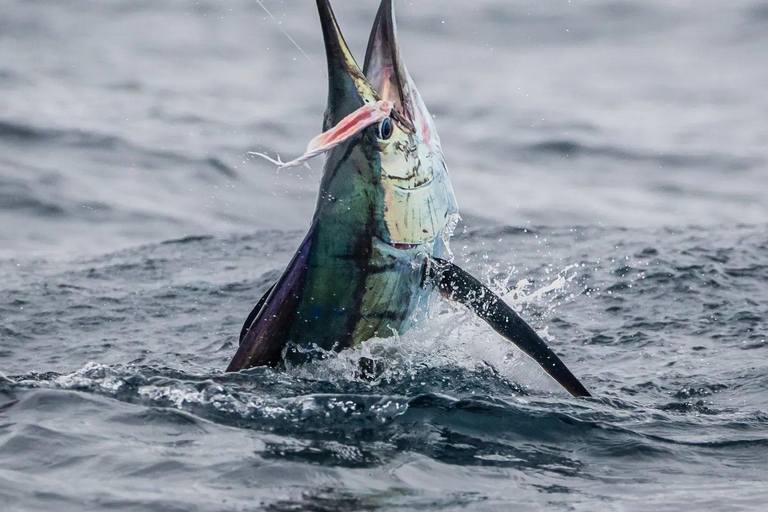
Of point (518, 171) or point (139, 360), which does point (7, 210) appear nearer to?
point (139, 360)

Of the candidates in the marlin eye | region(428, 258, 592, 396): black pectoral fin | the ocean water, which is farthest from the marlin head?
the ocean water

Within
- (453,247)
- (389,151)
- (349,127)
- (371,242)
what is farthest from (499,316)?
(453,247)

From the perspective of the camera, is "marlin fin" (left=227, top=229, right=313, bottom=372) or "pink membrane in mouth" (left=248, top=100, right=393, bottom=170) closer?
"pink membrane in mouth" (left=248, top=100, right=393, bottom=170)

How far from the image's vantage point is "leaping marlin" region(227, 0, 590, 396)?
13.8 ft

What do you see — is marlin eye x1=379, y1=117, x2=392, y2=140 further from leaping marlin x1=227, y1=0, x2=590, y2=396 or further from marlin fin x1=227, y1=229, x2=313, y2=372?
marlin fin x1=227, y1=229, x2=313, y2=372

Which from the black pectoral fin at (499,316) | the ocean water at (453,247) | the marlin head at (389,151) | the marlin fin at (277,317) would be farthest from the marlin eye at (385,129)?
the ocean water at (453,247)

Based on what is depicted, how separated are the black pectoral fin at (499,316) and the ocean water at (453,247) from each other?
15 cm

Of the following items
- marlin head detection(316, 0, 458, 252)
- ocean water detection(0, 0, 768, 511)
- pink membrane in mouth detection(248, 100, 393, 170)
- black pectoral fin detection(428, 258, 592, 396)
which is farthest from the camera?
black pectoral fin detection(428, 258, 592, 396)

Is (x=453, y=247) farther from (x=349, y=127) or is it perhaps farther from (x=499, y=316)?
(x=349, y=127)

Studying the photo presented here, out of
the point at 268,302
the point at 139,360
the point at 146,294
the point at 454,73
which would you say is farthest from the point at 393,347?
the point at 454,73

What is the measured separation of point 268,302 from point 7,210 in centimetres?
546

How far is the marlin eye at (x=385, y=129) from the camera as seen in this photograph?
165 inches

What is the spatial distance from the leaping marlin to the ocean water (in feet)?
0.51

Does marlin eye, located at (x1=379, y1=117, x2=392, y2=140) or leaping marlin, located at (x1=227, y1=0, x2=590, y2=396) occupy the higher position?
marlin eye, located at (x1=379, y1=117, x2=392, y2=140)
